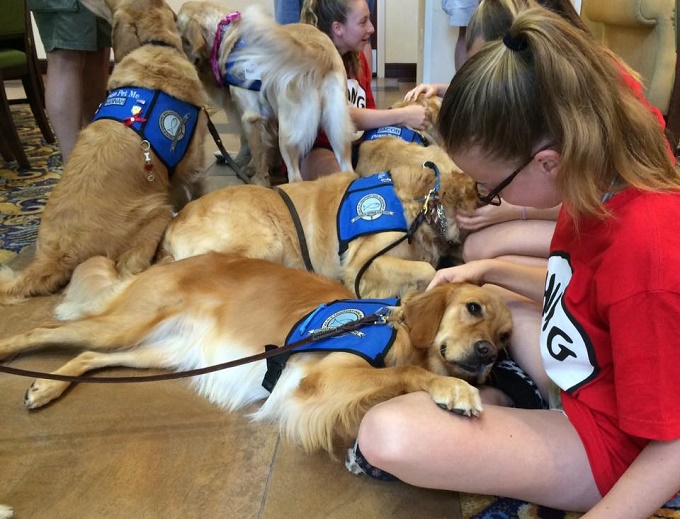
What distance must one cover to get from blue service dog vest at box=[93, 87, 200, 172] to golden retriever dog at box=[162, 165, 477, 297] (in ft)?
1.28

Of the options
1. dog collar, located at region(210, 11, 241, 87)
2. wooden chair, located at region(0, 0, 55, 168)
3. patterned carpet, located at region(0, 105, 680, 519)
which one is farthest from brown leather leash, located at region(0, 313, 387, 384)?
wooden chair, located at region(0, 0, 55, 168)

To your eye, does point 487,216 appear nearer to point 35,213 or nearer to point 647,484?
point 647,484

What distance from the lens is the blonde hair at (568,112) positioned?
1.01 m

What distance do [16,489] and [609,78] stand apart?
1709 millimetres

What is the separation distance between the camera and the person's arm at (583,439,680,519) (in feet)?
3.12

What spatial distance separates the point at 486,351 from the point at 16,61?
14.6 ft

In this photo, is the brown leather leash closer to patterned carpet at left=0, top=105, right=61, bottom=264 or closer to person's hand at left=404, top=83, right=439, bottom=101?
patterned carpet at left=0, top=105, right=61, bottom=264

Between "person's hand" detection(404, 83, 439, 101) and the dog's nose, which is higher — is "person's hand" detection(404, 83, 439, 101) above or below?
above

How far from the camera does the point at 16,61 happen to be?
4.25 meters

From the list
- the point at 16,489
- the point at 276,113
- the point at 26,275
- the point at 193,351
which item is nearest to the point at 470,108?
the point at 193,351

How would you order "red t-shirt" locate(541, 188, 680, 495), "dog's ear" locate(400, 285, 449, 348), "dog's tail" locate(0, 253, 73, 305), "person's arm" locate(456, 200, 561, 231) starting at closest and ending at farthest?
"red t-shirt" locate(541, 188, 680, 495), "dog's ear" locate(400, 285, 449, 348), "person's arm" locate(456, 200, 561, 231), "dog's tail" locate(0, 253, 73, 305)

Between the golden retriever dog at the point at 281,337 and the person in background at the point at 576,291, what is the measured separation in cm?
15

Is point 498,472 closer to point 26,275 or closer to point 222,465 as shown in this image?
point 222,465

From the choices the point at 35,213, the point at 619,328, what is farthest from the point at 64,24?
the point at 619,328
